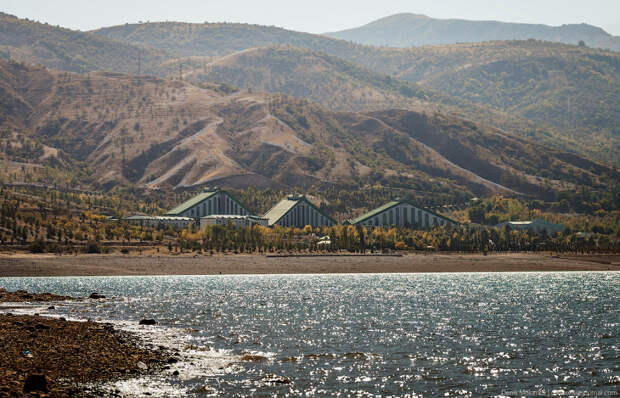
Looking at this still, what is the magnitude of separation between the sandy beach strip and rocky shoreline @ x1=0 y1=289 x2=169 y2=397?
67361 millimetres

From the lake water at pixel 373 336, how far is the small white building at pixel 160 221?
7964 cm

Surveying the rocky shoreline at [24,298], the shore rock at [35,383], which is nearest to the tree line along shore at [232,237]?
the rocky shoreline at [24,298]

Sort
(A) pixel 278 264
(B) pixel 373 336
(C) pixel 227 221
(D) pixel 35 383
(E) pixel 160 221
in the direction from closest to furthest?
1. (D) pixel 35 383
2. (B) pixel 373 336
3. (A) pixel 278 264
4. (C) pixel 227 221
5. (E) pixel 160 221

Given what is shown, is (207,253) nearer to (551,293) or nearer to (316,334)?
(551,293)

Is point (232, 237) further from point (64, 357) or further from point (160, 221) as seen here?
point (64, 357)

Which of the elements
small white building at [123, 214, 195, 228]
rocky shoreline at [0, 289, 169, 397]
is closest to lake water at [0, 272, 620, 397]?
rocky shoreline at [0, 289, 169, 397]

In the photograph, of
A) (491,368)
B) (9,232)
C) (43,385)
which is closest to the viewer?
(43,385)

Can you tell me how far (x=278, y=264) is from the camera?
13662 centimetres

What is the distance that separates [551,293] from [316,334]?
4541 cm

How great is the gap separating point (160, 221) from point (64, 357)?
14739cm

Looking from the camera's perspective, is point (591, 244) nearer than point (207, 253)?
No

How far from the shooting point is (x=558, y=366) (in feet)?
146

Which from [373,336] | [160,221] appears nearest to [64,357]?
[373,336]

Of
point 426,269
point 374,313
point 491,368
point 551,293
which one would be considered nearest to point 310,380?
point 491,368
